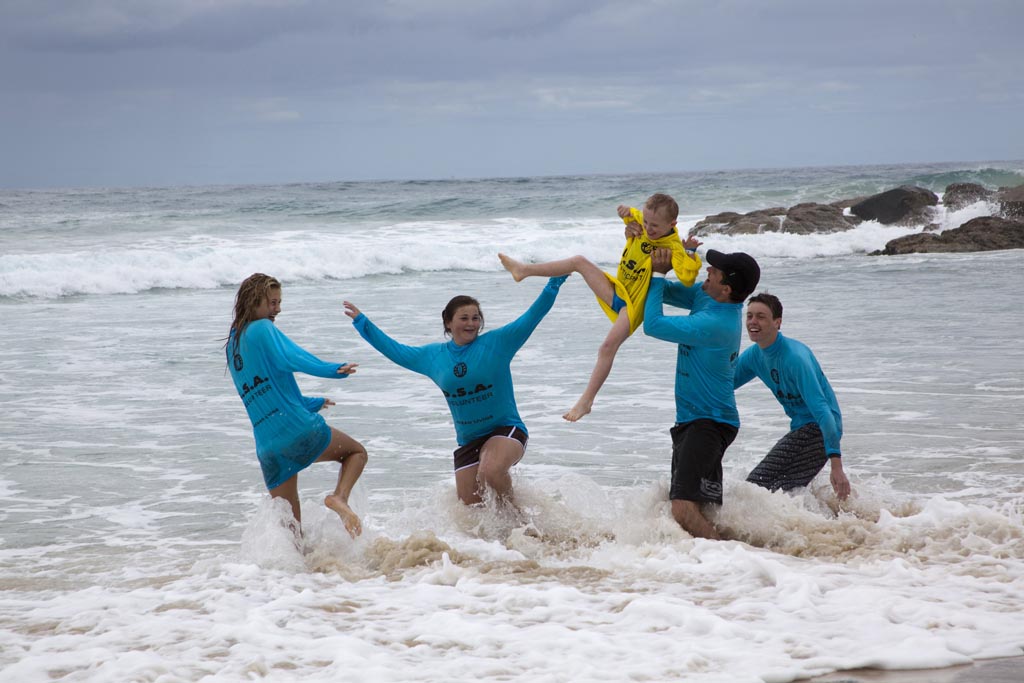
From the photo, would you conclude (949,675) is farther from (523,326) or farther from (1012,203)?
(1012,203)

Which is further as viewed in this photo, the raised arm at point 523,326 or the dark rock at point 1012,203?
the dark rock at point 1012,203

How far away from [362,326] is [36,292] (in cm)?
1837

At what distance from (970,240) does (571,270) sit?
2315 cm

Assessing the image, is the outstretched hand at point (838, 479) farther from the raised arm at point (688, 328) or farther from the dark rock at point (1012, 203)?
the dark rock at point (1012, 203)

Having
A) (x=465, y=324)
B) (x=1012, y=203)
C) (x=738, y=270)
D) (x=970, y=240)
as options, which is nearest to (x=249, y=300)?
(x=465, y=324)

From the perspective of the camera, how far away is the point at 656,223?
605 centimetres

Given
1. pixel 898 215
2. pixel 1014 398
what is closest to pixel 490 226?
pixel 898 215

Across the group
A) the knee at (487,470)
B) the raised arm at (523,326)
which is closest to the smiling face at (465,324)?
the raised arm at (523,326)

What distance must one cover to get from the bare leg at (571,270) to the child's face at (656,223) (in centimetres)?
41

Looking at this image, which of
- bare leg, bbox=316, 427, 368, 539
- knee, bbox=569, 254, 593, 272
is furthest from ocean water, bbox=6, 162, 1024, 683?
knee, bbox=569, 254, 593, 272

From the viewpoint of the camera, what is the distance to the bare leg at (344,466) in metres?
5.96

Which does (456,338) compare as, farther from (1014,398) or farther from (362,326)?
(1014,398)

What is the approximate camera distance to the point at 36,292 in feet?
71.6

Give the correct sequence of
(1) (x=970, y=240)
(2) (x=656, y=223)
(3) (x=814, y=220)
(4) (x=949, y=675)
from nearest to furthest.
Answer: (4) (x=949, y=675) → (2) (x=656, y=223) → (1) (x=970, y=240) → (3) (x=814, y=220)
